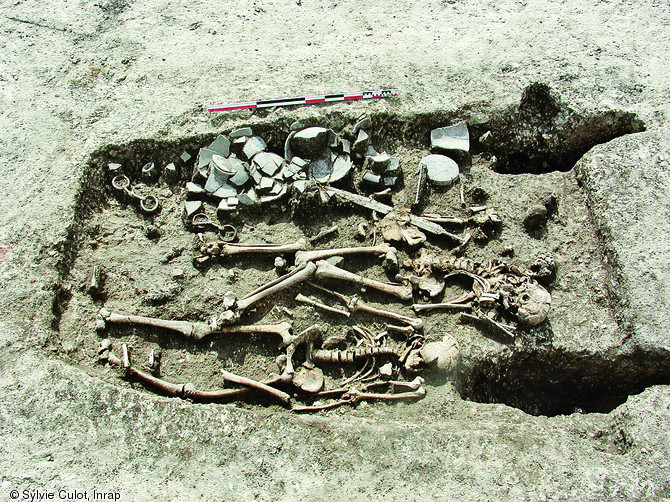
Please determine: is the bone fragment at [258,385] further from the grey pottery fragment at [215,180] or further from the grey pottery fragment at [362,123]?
the grey pottery fragment at [362,123]

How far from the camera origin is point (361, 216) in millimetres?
4223

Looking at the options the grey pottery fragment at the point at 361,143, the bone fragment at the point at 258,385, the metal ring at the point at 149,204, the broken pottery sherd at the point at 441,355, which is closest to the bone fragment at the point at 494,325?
the broken pottery sherd at the point at 441,355

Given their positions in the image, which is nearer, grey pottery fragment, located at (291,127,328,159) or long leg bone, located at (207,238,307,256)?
long leg bone, located at (207,238,307,256)

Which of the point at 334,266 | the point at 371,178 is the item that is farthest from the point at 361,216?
the point at 334,266

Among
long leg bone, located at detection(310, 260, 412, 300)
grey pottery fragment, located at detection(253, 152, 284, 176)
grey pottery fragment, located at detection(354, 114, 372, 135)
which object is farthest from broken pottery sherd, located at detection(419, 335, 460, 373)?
grey pottery fragment, located at detection(354, 114, 372, 135)

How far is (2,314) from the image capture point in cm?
342

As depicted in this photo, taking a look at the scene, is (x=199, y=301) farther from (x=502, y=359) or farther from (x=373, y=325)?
(x=502, y=359)

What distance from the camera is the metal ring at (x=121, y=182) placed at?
4311 millimetres

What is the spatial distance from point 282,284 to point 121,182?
1.73 meters

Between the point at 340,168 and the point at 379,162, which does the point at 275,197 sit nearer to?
the point at 340,168

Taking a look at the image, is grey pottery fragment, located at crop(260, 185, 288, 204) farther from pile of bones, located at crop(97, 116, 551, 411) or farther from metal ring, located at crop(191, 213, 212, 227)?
metal ring, located at crop(191, 213, 212, 227)

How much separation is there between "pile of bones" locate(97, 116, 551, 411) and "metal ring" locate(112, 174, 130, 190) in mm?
15

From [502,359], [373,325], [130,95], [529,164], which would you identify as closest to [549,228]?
[529,164]

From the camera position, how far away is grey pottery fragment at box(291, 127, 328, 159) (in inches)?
169
